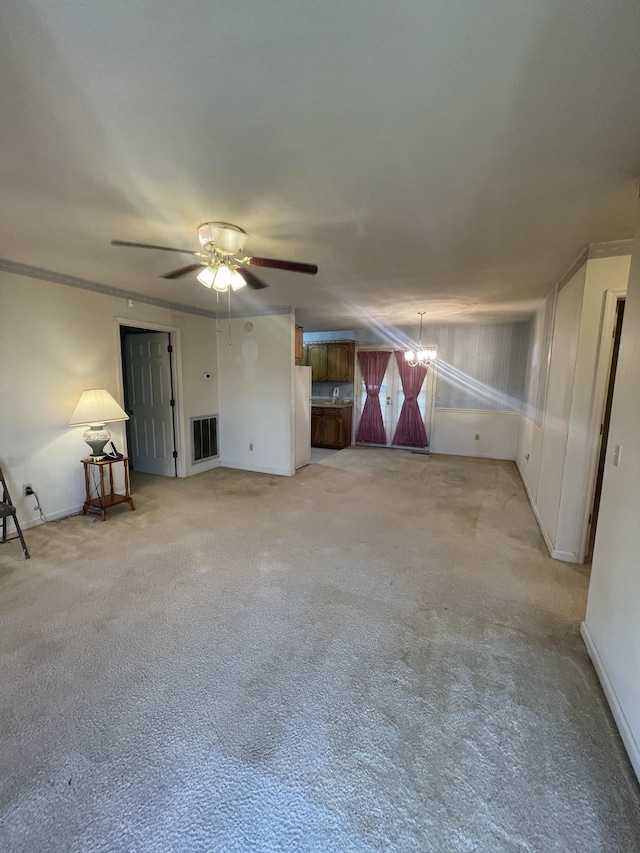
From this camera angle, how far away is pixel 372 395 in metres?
7.41

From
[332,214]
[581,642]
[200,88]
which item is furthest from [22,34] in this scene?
[581,642]

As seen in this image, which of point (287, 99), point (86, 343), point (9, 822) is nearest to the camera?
point (9, 822)

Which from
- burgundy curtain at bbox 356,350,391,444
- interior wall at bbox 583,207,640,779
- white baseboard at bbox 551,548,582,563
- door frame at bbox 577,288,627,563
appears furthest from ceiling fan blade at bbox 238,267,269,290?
burgundy curtain at bbox 356,350,391,444

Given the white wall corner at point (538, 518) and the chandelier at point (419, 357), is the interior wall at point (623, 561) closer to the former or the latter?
the white wall corner at point (538, 518)

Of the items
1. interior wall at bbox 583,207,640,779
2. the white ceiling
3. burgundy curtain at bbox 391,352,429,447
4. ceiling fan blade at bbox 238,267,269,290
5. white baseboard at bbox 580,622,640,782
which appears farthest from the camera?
burgundy curtain at bbox 391,352,429,447

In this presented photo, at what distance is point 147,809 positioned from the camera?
1222 millimetres

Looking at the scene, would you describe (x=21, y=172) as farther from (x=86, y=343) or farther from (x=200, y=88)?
(x=86, y=343)

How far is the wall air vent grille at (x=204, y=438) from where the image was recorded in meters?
5.32

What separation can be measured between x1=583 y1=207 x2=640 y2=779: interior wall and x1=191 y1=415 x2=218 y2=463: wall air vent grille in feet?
15.4

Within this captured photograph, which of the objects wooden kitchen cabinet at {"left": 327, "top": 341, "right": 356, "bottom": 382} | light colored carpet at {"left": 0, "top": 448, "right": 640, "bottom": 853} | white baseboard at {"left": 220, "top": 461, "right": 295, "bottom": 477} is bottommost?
light colored carpet at {"left": 0, "top": 448, "right": 640, "bottom": 853}

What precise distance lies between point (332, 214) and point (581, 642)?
9.22ft

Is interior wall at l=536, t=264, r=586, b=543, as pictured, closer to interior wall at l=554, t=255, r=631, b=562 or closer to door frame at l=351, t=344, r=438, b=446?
interior wall at l=554, t=255, r=631, b=562

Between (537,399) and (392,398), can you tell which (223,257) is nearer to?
(537,399)

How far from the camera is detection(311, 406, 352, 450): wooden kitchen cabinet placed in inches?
290
